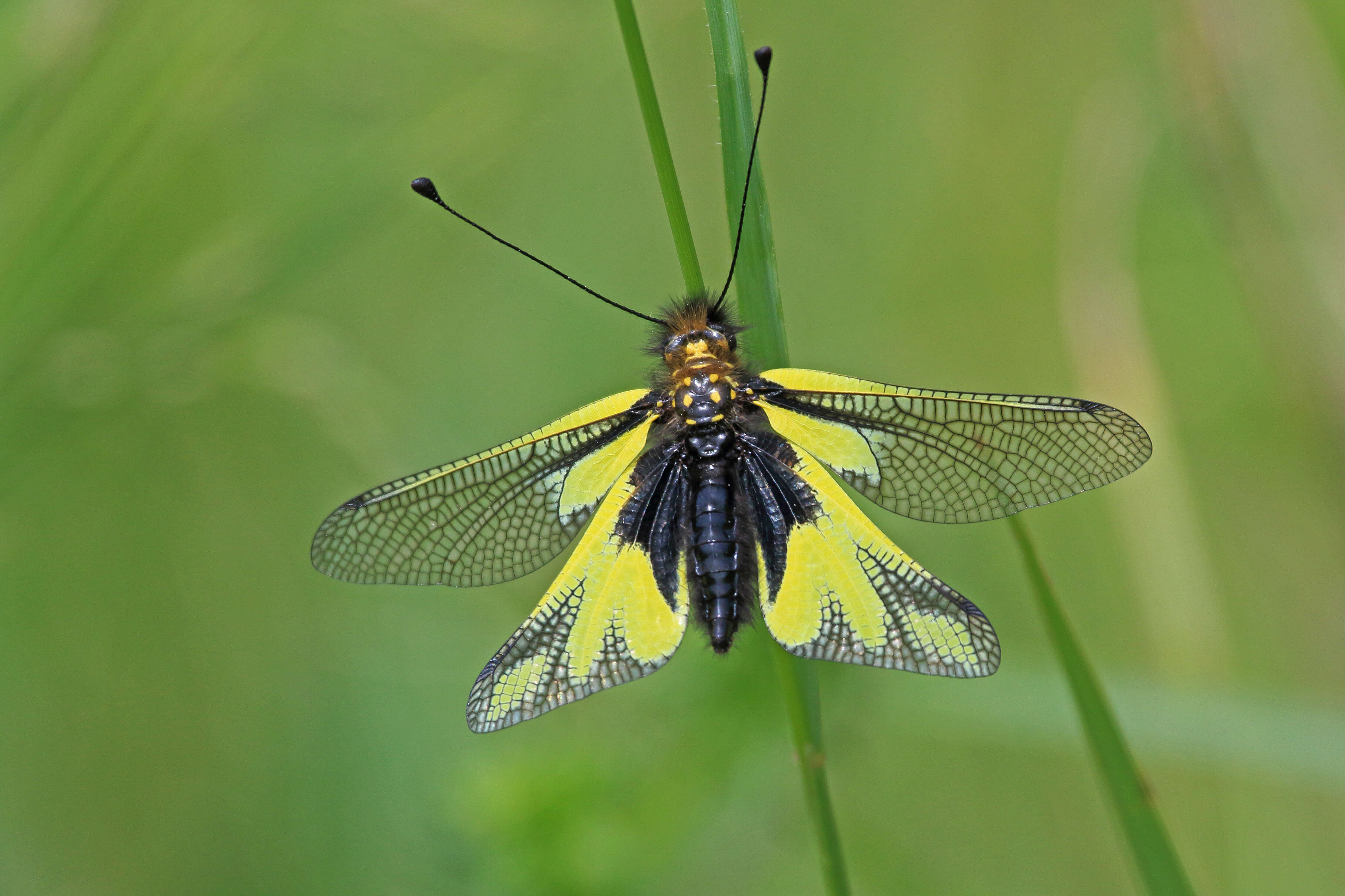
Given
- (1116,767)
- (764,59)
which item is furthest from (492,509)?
(1116,767)

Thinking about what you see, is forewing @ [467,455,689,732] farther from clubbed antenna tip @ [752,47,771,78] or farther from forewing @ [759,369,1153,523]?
clubbed antenna tip @ [752,47,771,78]

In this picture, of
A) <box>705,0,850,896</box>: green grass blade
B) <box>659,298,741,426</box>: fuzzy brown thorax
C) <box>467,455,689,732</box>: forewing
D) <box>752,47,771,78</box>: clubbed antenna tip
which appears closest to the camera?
<box>705,0,850,896</box>: green grass blade

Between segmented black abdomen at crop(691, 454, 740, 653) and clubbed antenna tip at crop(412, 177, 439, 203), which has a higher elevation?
clubbed antenna tip at crop(412, 177, 439, 203)

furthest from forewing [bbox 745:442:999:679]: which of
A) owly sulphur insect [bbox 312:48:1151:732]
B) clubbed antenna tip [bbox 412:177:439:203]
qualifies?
clubbed antenna tip [bbox 412:177:439:203]

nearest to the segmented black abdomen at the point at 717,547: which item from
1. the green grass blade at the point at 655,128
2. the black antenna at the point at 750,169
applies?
the black antenna at the point at 750,169

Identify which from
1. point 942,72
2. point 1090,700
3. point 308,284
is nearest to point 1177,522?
point 1090,700

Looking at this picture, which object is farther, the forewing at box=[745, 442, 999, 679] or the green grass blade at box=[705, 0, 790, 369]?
the forewing at box=[745, 442, 999, 679]

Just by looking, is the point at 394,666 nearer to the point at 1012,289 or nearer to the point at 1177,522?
the point at 1177,522
